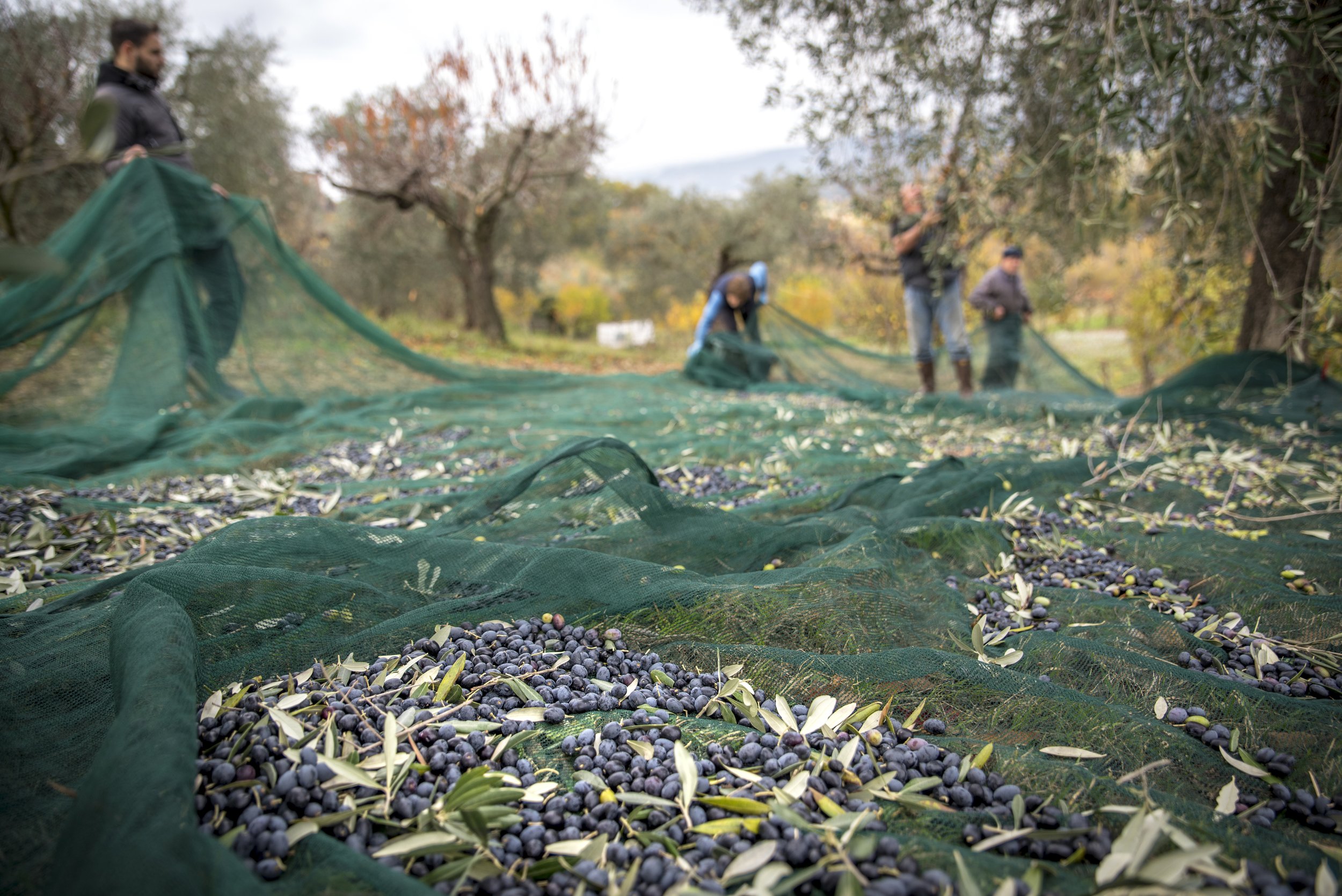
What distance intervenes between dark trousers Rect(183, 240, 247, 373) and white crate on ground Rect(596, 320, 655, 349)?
16.1 m

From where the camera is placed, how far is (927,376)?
690 centimetres

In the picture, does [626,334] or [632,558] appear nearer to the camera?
[632,558]

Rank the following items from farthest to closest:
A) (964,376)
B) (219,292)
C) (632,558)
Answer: (964,376) → (219,292) → (632,558)

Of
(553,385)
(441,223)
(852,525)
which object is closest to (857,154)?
(553,385)

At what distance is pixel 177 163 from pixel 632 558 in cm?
646

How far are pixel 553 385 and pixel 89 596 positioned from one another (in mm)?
5593

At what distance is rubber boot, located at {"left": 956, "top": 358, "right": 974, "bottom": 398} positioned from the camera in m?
6.57

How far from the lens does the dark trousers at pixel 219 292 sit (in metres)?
5.71

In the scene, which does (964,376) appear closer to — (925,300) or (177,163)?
(925,300)

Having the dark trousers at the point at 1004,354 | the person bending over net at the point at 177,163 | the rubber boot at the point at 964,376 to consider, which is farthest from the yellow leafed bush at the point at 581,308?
the rubber boot at the point at 964,376

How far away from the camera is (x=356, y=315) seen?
673 centimetres

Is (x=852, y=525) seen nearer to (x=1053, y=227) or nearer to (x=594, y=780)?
(x=594, y=780)

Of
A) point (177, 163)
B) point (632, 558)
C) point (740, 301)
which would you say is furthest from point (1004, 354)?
point (177, 163)

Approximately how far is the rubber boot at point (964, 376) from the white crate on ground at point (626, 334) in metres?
15.7
